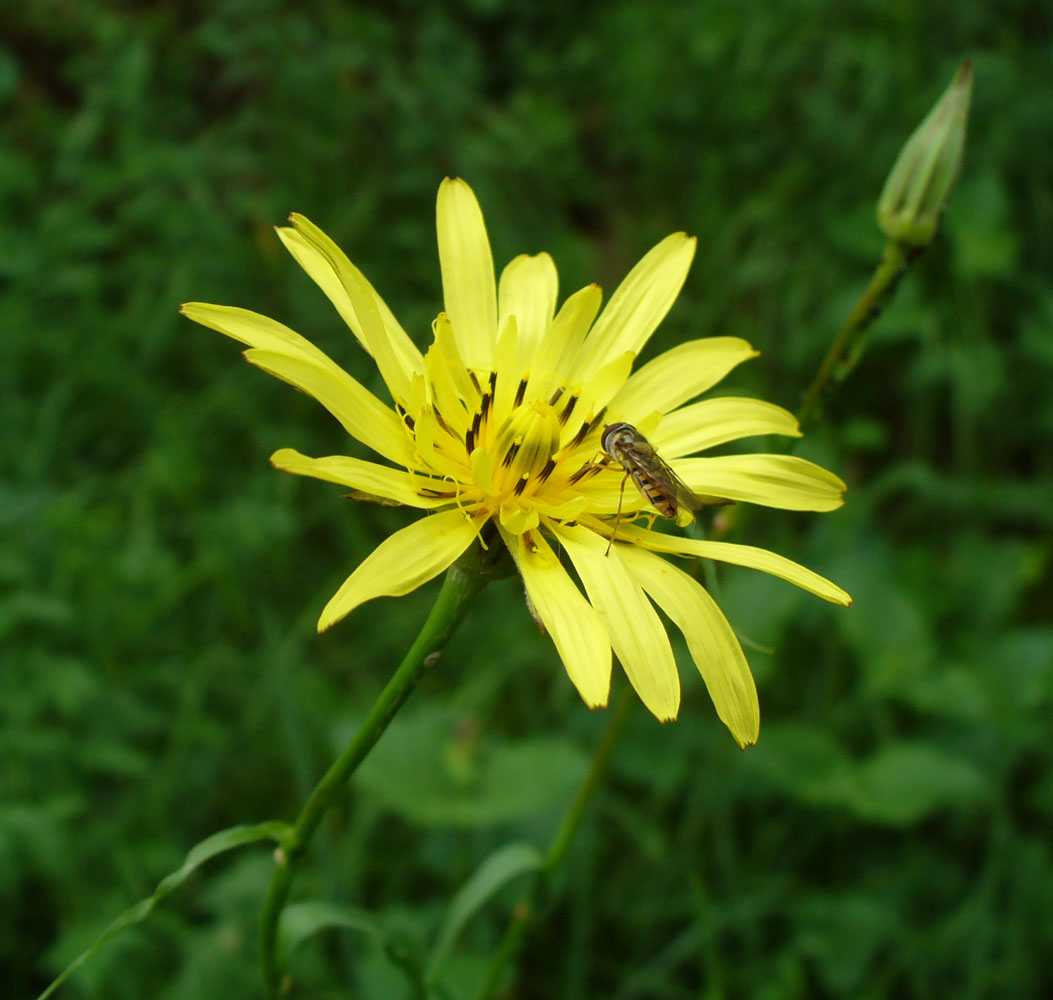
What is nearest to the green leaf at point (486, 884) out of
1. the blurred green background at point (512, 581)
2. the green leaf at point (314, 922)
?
the green leaf at point (314, 922)

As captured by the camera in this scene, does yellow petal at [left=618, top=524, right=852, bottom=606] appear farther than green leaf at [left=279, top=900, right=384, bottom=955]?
No

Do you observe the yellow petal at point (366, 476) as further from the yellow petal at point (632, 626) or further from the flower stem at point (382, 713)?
the yellow petal at point (632, 626)

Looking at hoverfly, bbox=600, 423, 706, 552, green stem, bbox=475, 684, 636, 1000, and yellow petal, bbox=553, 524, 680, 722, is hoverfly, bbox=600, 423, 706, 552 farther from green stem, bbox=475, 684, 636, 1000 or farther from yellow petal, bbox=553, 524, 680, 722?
green stem, bbox=475, 684, 636, 1000

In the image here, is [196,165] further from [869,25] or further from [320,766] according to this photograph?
[869,25]

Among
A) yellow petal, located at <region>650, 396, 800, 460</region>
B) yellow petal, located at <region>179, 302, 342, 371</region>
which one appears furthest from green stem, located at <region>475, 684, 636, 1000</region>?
yellow petal, located at <region>179, 302, 342, 371</region>

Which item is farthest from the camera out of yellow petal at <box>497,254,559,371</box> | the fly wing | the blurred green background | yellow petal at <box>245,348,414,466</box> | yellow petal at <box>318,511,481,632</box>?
the blurred green background

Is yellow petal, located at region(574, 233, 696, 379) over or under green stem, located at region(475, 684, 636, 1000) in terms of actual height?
over
